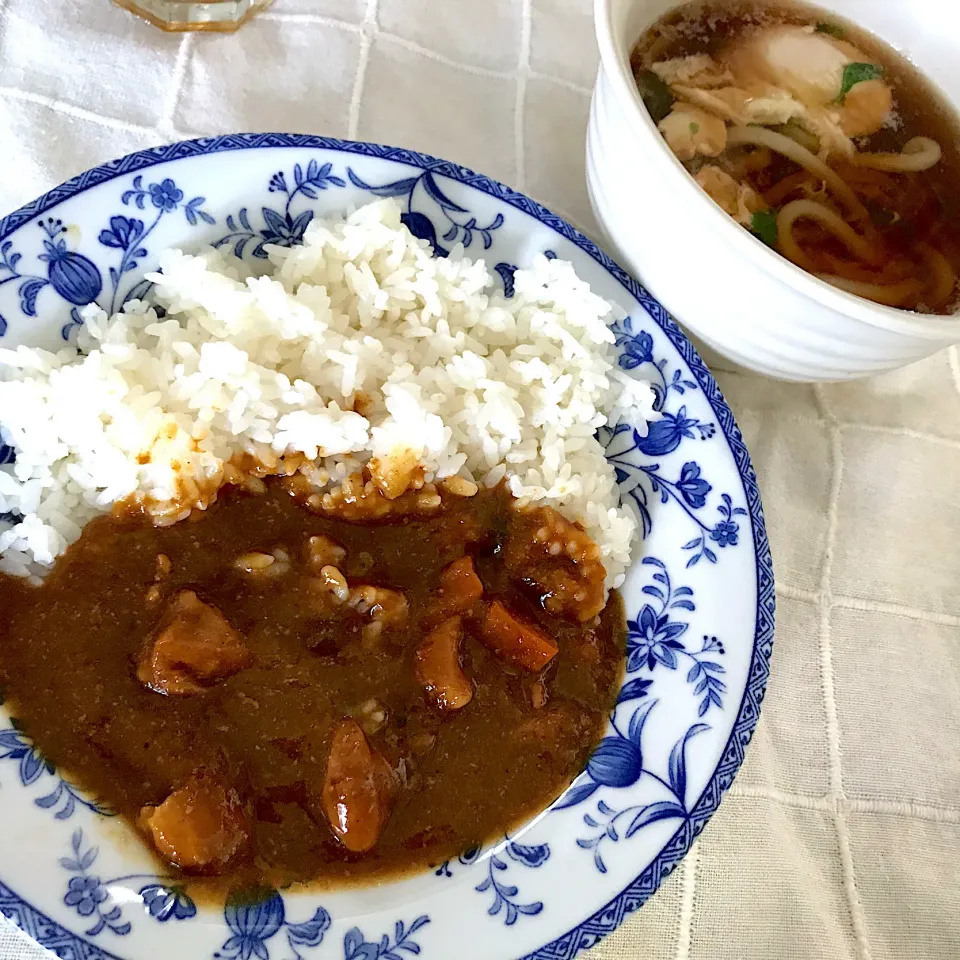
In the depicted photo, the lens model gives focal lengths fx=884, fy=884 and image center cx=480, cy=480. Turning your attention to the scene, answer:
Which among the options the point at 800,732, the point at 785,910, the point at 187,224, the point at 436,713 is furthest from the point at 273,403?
the point at 785,910

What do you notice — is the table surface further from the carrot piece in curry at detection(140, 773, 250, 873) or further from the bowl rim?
the carrot piece in curry at detection(140, 773, 250, 873)

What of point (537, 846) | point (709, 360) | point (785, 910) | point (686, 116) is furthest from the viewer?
point (709, 360)

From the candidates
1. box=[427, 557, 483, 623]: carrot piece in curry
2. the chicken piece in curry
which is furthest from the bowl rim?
box=[427, 557, 483, 623]: carrot piece in curry

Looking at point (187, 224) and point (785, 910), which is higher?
point (187, 224)

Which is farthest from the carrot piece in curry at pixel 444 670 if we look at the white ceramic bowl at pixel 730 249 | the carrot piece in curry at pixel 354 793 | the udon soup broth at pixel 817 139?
the udon soup broth at pixel 817 139

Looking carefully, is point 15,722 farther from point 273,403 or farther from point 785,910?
point 785,910
